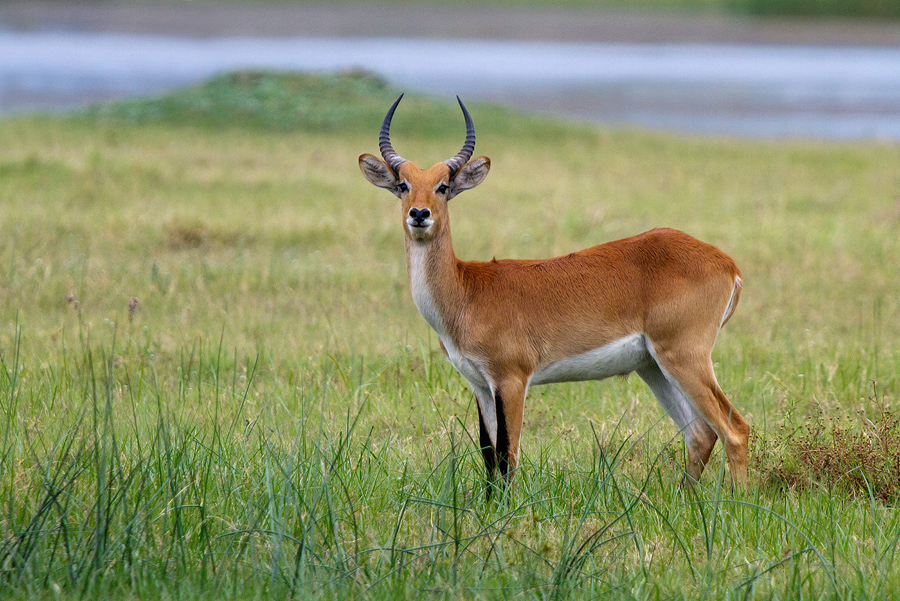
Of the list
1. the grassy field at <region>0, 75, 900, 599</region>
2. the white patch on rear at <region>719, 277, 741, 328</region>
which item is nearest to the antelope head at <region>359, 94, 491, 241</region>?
the grassy field at <region>0, 75, 900, 599</region>

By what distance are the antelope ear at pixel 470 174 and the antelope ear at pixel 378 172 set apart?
269 millimetres

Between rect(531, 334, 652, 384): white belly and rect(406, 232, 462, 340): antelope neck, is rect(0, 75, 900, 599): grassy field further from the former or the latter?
rect(406, 232, 462, 340): antelope neck

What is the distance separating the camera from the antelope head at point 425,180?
14.6 feet

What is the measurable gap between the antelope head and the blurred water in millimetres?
22755

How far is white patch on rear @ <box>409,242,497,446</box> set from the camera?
4.60m

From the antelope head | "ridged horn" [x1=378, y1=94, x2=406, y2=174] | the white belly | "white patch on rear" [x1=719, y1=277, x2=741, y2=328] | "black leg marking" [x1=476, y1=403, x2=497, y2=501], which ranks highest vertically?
"ridged horn" [x1=378, y1=94, x2=406, y2=174]

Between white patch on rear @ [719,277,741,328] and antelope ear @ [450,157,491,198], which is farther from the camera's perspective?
white patch on rear @ [719,277,741,328]

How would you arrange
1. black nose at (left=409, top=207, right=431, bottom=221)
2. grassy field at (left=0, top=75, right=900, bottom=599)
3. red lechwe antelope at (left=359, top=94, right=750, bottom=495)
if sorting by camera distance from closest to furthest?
grassy field at (left=0, top=75, right=900, bottom=599)
black nose at (left=409, top=207, right=431, bottom=221)
red lechwe antelope at (left=359, top=94, right=750, bottom=495)

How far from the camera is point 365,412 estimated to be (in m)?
5.66

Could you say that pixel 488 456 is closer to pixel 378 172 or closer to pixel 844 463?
pixel 378 172

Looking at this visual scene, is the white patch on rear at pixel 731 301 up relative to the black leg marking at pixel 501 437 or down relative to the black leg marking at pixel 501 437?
up

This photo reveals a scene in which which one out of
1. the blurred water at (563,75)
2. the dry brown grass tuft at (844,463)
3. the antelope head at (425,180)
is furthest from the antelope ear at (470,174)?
the blurred water at (563,75)

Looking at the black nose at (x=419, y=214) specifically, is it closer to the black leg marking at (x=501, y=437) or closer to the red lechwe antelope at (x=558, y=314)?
the red lechwe antelope at (x=558, y=314)

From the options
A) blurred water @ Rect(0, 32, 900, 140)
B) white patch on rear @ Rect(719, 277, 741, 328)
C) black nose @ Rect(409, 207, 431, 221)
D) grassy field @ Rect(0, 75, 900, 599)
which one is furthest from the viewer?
blurred water @ Rect(0, 32, 900, 140)
